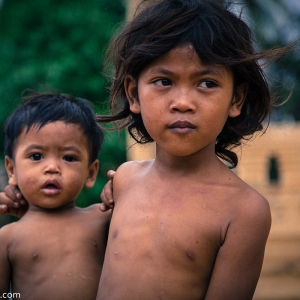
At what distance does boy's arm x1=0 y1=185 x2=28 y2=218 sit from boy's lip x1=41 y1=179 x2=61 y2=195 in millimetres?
233

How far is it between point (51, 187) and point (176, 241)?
865 mm

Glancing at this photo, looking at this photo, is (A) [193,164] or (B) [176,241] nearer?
(B) [176,241]

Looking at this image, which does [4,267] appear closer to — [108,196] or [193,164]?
[108,196]

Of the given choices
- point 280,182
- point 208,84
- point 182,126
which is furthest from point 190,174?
point 280,182

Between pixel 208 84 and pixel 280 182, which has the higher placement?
pixel 280 182

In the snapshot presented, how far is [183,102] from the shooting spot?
8.13ft

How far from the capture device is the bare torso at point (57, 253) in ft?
10.1

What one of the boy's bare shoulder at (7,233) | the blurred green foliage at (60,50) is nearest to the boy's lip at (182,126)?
the boy's bare shoulder at (7,233)

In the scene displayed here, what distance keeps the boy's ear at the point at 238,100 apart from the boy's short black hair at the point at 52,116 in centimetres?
91

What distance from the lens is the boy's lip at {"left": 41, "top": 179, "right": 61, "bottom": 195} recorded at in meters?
3.15

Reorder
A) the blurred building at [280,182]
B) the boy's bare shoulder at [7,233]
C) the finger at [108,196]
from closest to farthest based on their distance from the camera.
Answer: the finger at [108,196], the boy's bare shoulder at [7,233], the blurred building at [280,182]

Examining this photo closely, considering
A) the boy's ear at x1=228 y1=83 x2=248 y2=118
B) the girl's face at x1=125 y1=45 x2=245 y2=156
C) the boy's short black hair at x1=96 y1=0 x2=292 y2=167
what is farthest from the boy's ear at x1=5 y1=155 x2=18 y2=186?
the boy's ear at x1=228 y1=83 x2=248 y2=118

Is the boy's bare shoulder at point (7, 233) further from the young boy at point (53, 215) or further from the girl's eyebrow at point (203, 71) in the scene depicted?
the girl's eyebrow at point (203, 71)

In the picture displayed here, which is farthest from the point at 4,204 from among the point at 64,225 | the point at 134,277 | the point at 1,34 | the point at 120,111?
the point at 1,34
